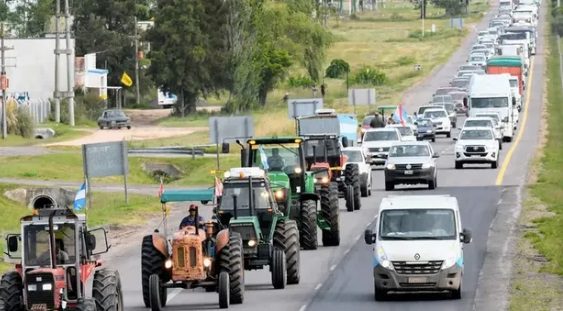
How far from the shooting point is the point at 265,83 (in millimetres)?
127125

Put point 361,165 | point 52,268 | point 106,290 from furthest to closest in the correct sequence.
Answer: point 361,165 < point 106,290 < point 52,268

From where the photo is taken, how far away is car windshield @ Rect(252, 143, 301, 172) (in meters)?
36.3

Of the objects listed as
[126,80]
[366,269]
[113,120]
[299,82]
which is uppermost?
[126,80]

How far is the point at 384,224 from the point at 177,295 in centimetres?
445

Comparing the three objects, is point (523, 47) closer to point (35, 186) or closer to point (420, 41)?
point (420, 41)

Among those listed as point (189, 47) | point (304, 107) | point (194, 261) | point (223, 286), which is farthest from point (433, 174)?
point (189, 47)

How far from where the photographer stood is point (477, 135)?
222 ft

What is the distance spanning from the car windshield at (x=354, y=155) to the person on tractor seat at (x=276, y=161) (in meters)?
17.7

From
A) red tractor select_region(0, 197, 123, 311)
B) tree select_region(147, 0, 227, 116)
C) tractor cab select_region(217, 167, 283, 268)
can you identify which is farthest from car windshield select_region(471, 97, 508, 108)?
red tractor select_region(0, 197, 123, 311)

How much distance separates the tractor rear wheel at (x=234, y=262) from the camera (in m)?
27.5

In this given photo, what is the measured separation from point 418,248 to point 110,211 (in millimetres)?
24752

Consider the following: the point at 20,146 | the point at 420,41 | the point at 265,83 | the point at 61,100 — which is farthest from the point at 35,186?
the point at 420,41

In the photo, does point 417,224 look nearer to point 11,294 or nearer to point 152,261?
point 152,261

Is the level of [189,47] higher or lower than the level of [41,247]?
higher
